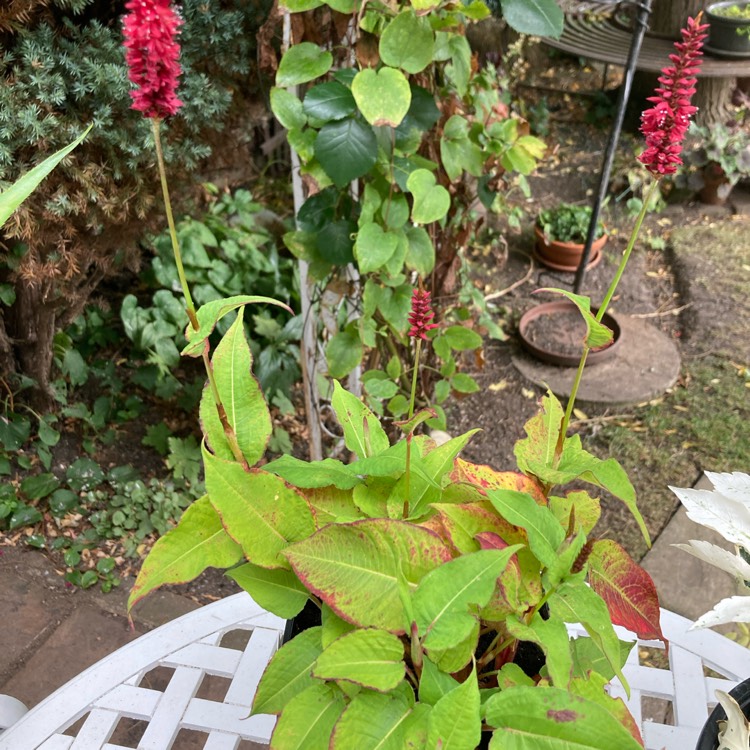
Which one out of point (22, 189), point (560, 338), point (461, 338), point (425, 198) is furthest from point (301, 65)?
point (560, 338)

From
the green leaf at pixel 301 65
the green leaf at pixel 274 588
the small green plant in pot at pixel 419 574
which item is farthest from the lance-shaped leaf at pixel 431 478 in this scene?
the green leaf at pixel 301 65

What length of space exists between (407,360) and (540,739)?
1236mm

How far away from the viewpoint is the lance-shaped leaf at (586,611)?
604mm

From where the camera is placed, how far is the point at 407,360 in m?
1.75

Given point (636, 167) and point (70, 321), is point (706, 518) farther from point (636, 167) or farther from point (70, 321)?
point (636, 167)

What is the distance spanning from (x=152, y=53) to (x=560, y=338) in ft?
7.64

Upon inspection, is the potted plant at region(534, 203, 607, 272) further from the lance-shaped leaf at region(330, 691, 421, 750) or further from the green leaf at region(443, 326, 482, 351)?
the lance-shaped leaf at region(330, 691, 421, 750)

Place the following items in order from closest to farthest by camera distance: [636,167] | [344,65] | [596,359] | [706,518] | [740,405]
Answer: [706,518] < [344,65] < [740,405] < [596,359] < [636,167]

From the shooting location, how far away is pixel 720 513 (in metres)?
0.68

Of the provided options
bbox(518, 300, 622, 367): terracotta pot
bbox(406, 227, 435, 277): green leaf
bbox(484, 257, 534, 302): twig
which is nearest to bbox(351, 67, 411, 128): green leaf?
bbox(406, 227, 435, 277): green leaf

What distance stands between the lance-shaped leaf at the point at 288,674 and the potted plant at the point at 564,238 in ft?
8.39

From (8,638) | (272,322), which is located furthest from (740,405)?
(8,638)

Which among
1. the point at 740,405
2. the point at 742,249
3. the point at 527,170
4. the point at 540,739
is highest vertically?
the point at 527,170

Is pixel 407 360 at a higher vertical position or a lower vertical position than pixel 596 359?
higher
